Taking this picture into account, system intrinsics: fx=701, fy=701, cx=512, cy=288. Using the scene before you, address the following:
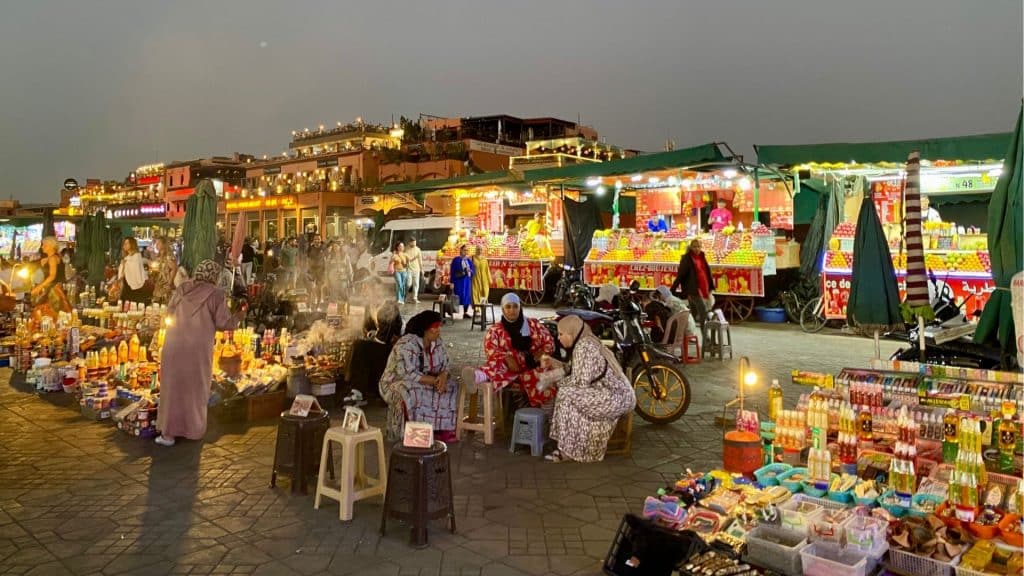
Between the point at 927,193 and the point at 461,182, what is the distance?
33.3 ft

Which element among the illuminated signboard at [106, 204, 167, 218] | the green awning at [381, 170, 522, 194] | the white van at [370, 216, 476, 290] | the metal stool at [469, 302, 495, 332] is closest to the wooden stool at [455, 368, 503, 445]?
the metal stool at [469, 302, 495, 332]

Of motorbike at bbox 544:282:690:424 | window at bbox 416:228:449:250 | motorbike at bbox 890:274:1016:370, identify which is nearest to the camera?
motorbike at bbox 890:274:1016:370

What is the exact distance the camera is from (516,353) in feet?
20.6

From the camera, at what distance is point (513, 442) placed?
5836 millimetres

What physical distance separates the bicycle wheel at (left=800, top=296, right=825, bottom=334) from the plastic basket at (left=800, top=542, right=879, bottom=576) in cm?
1027

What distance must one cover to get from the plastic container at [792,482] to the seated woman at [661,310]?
153 inches

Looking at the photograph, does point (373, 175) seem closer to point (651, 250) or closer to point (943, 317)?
point (651, 250)

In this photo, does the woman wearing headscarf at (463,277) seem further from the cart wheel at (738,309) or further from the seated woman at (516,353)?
the seated woman at (516,353)

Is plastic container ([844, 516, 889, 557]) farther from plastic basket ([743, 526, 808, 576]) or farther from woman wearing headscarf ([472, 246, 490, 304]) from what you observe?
woman wearing headscarf ([472, 246, 490, 304])

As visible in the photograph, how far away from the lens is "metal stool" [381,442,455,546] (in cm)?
398

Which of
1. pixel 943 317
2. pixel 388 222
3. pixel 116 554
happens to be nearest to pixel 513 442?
pixel 116 554

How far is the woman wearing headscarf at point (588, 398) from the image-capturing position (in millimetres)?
5465

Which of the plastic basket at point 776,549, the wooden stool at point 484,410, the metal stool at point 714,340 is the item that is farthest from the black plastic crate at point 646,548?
the metal stool at point 714,340

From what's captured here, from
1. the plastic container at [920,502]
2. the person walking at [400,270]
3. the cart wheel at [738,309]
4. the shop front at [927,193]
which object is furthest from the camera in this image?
the person walking at [400,270]
